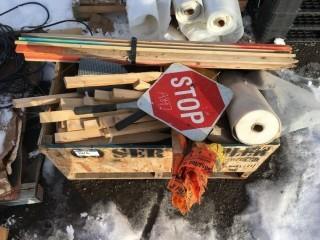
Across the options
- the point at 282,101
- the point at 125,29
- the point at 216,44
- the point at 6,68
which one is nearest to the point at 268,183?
the point at 282,101

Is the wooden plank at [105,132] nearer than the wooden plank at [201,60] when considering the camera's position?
Yes

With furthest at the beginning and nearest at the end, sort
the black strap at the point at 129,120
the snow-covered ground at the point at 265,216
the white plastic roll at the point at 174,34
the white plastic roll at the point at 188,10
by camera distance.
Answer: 1. the white plastic roll at the point at 174,34
2. the white plastic roll at the point at 188,10
3. the snow-covered ground at the point at 265,216
4. the black strap at the point at 129,120

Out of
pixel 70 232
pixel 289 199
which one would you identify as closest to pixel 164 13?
pixel 289 199

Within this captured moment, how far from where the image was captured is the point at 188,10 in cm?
404

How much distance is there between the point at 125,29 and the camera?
4.67 metres

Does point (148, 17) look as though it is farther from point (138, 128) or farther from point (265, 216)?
point (265, 216)

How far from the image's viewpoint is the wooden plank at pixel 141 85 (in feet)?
10.9

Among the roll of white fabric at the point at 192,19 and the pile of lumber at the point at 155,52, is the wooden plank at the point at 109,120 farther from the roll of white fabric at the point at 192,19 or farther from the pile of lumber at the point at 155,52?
the roll of white fabric at the point at 192,19

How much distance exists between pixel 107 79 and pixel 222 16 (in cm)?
136

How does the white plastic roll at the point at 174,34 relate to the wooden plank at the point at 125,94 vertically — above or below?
below

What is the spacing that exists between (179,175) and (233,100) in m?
0.77

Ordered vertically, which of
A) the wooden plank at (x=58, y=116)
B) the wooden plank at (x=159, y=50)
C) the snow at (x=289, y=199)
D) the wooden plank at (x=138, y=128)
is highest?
the wooden plank at (x=159, y=50)

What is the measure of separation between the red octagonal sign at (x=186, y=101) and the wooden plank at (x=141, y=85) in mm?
64

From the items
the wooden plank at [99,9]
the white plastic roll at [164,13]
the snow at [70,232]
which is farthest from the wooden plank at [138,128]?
the wooden plank at [99,9]
